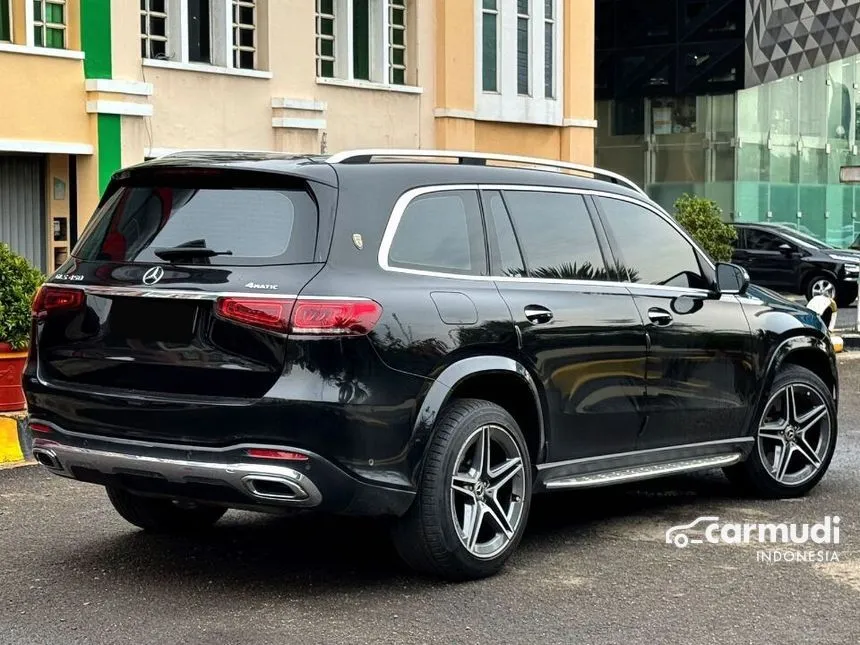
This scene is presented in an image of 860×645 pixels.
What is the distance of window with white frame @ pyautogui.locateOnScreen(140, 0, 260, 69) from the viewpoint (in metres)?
20.2

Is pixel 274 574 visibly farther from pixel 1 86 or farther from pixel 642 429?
pixel 1 86

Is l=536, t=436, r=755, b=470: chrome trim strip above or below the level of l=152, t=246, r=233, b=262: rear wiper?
below

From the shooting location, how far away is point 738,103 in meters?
39.1

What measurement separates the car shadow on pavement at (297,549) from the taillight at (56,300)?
1127 millimetres

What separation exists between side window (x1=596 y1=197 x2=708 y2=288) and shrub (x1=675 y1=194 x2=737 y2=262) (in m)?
17.0

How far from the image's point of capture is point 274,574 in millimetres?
6328

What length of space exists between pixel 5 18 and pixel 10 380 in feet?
28.4

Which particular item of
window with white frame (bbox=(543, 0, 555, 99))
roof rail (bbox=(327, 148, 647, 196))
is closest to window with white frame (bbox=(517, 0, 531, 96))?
window with white frame (bbox=(543, 0, 555, 99))

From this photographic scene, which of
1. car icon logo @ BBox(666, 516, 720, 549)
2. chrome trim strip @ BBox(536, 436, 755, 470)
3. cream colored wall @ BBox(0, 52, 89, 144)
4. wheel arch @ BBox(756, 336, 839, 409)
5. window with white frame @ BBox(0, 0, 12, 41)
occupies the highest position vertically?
window with white frame @ BBox(0, 0, 12, 41)

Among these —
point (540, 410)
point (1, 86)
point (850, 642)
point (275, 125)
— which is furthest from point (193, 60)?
point (850, 642)

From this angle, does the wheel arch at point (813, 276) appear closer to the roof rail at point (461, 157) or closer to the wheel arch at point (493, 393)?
the roof rail at point (461, 157)

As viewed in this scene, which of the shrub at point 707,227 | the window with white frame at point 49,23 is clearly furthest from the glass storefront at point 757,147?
the window with white frame at point 49,23

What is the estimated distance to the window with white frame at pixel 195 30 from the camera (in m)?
20.2

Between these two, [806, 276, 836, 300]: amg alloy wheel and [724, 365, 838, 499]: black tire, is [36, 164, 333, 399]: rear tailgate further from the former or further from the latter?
[806, 276, 836, 300]: amg alloy wheel
